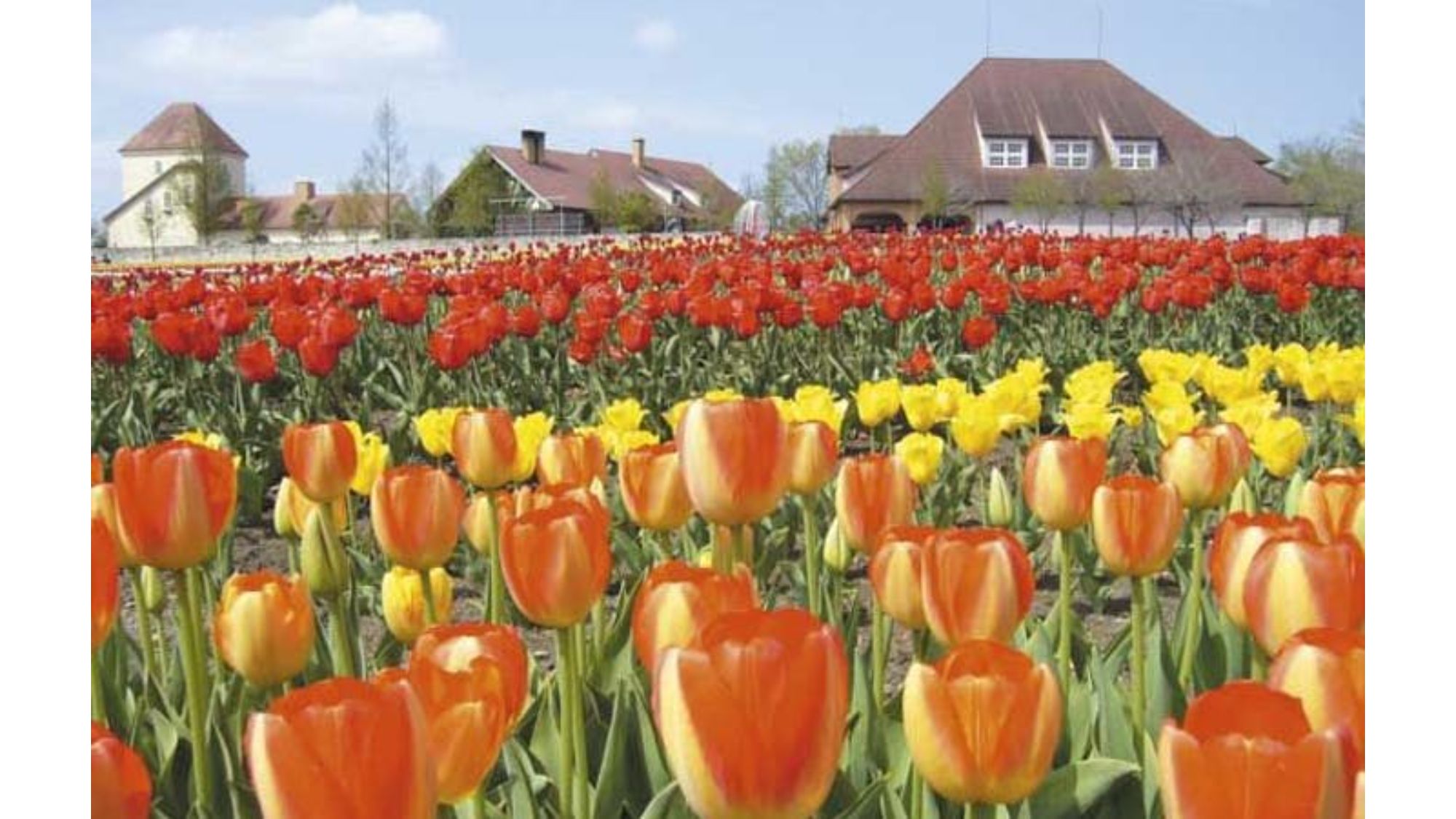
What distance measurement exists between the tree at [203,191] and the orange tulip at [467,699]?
3635 mm

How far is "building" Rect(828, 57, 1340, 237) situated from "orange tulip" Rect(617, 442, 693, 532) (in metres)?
28.2

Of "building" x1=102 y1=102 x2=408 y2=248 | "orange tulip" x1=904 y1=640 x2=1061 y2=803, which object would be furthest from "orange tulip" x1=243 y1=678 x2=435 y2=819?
"building" x1=102 y1=102 x2=408 y2=248

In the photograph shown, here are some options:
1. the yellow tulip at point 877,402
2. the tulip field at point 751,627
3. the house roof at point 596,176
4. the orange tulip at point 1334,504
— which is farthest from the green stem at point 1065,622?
the house roof at point 596,176

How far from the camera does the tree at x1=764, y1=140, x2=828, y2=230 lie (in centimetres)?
3809

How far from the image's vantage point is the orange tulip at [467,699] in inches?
40.3

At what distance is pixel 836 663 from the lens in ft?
2.67

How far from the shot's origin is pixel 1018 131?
127 ft

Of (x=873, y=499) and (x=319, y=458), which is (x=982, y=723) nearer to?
(x=873, y=499)

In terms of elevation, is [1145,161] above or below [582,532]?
above

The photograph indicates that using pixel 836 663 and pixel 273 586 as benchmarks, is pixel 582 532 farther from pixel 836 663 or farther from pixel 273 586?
pixel 836 663

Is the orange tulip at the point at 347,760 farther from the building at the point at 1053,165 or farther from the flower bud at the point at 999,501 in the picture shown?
the building at the point at 1053,165
